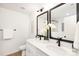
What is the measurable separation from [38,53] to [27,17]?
55 cm

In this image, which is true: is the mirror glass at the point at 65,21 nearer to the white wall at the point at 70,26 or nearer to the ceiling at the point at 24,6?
the white wall at the point at 70,26

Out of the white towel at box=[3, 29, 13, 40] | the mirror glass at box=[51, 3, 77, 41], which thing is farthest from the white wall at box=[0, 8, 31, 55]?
the mirror glass at box=[51, 3, 77, 41]

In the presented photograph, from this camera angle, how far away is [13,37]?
117 cm

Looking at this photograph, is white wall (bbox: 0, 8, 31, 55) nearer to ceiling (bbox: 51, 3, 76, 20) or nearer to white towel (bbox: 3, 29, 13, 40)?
white towel (bbox: 3, 29, 13, 40)

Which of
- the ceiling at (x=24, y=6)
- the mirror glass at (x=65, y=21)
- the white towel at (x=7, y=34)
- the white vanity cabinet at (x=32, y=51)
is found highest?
the ceiling at (x=24, y=6)

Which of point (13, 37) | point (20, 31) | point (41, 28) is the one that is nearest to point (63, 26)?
point (41, 28)

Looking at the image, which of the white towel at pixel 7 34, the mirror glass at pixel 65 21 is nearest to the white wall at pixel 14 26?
the white towel at pixel 7 34

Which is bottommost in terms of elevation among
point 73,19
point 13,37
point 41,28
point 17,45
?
point 17,45

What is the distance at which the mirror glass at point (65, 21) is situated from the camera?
1201 mm

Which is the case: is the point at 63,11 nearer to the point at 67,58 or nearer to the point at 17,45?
the point at 67,58

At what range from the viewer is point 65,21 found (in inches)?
52.0

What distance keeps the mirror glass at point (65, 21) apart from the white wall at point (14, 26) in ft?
1.74

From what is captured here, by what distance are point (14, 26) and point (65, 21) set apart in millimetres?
810

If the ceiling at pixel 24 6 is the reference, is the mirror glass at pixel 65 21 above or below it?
below
